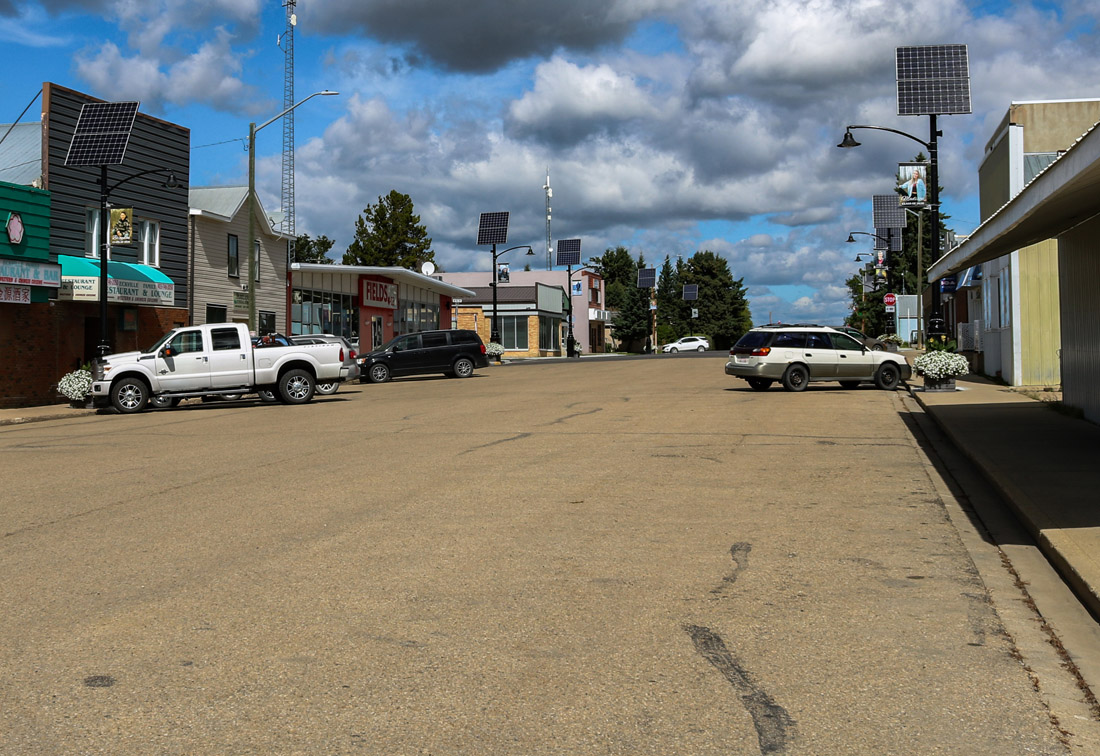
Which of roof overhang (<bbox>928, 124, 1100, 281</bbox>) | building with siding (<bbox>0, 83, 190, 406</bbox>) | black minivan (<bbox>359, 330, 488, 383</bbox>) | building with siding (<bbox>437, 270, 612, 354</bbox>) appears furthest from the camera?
building with siding (<bbox>437, 270, 612, 354</bbox>)

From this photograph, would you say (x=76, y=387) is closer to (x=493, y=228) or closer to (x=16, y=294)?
(x=16, y=294)

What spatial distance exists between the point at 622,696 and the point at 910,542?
14.3ft

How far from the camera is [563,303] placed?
89.9 m

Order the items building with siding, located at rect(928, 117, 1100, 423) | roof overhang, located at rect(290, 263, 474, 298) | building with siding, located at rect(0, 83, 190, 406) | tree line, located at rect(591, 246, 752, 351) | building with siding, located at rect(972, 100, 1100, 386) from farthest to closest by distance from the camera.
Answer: tree line, located at rect(591, 246, 752, 351), roof overhang, located at rect(290, 263, 474, 298), building with siding, located at rect(972, 100, 1100, 386), building with siding, located at rect(0, 83, 190, 406), building with siding, located at rect(928, 117, 1100, 423)

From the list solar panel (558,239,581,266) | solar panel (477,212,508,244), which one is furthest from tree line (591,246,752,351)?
solar panel (477,212,508,244)

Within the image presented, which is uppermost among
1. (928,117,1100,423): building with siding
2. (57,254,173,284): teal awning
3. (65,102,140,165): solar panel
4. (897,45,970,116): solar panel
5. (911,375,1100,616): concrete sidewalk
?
(897,45,970,116): solar panel

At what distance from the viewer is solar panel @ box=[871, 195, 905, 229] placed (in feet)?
225

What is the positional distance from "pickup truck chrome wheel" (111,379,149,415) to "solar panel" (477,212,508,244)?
4615 cm

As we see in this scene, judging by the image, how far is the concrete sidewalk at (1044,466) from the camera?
7.39 metres

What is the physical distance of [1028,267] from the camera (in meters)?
26.6

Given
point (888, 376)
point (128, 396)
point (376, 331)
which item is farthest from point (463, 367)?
point (376, 331)

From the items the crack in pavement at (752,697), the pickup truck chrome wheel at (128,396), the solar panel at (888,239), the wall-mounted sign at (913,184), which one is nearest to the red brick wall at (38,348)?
the pickup truck chrome wheel at (128,396)

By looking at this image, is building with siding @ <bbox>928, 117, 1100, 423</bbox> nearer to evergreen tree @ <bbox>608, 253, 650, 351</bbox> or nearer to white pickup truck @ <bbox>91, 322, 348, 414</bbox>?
white pickup truck @ <bbox>91, 322, 348, 414</bbox>

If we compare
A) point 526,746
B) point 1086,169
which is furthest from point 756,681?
point 1086,169
